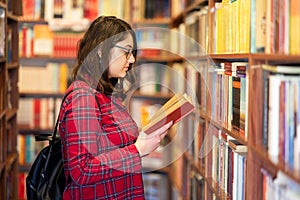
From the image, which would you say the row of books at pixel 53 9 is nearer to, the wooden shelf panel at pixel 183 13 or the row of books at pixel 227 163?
the wooden shelf panel at pixel 183 13

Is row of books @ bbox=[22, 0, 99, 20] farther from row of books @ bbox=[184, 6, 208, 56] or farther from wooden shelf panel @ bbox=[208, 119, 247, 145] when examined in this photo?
wooden shelf panel @ bbox=[208, 119, 247, 145]

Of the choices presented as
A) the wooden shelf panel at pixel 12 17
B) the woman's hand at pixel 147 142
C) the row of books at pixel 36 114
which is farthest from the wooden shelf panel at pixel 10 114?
the woman's hand at pixel 147 142

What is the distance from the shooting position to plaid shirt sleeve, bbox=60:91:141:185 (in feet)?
6.42

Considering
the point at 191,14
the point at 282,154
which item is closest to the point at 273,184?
the point at 282,154

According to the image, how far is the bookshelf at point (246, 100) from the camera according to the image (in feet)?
5.35

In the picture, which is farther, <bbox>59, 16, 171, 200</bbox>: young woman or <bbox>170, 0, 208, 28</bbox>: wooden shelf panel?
<bbox>170, 0, 208, 28</bbox>: wooden shelf panel

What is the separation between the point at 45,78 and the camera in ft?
15.1

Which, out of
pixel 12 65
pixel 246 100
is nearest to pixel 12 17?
pixel 12 65

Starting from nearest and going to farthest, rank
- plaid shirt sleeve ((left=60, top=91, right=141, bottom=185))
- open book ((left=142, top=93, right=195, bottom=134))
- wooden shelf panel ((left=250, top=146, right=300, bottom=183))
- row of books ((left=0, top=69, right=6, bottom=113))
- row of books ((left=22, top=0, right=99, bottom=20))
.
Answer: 1. wooden shelf panel ((left=250, top=146, right=300, bottom=183))
2. plaid shirt sleeve ((left=60, top=91, right=141, bottom=185))
3. open book ((left=142, top=93, right=195, bottom=134))
4. row of books ((left=0, top=69, right=6, bottom=113))
5. row of books ((left=22, top=0, right=99, bottom=20))

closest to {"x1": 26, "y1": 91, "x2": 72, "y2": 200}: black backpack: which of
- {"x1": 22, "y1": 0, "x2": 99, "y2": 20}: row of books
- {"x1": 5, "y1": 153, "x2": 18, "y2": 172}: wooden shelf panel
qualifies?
{"x1": 5, "y1": 153, "x2": 18, "y2": 172}: wooden shelf panel

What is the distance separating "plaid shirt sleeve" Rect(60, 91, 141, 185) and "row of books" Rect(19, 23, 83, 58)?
2.55 meters

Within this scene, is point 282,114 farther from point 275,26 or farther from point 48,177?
point 48,177

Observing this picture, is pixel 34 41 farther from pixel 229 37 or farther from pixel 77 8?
pixel 229 37

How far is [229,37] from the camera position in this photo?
2.52m
